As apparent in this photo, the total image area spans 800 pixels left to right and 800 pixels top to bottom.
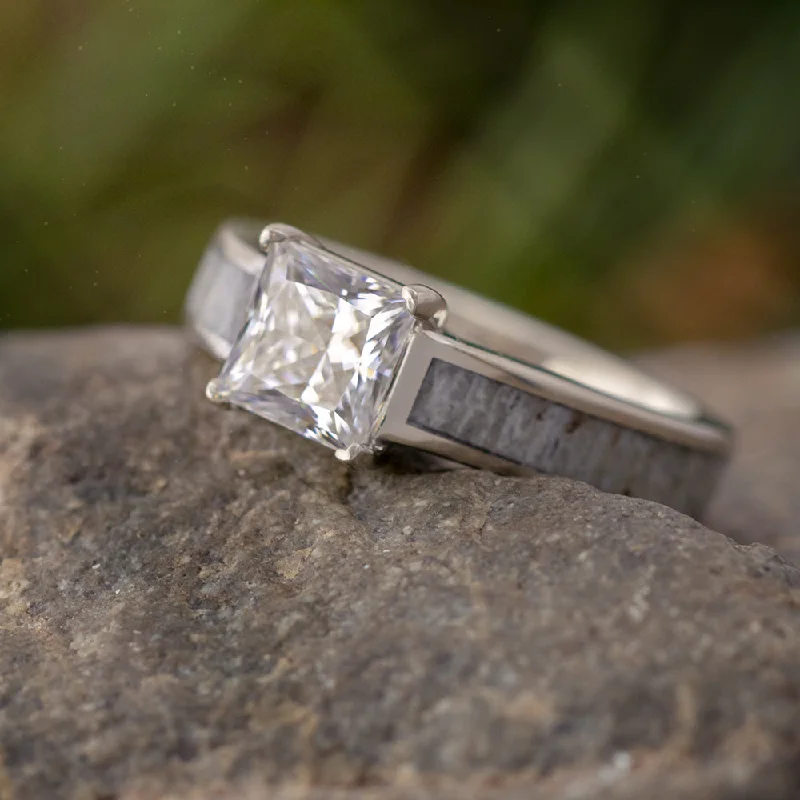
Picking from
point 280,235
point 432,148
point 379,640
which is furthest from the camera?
→ point 432,148

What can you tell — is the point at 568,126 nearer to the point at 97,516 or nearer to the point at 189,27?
the point at 189,27

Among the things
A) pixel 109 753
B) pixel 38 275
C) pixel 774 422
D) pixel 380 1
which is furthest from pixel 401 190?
pixel 109 753

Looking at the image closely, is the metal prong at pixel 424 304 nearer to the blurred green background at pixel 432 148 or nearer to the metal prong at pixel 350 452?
the metal prong at pixel 350 452

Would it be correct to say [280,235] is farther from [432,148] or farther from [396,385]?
[432,148]

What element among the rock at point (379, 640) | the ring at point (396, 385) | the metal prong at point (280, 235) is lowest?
the rock at point (379, 640)

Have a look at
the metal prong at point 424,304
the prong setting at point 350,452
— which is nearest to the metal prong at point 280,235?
the metal prong at point 424,304

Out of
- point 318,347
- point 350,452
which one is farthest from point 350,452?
point 318,347
